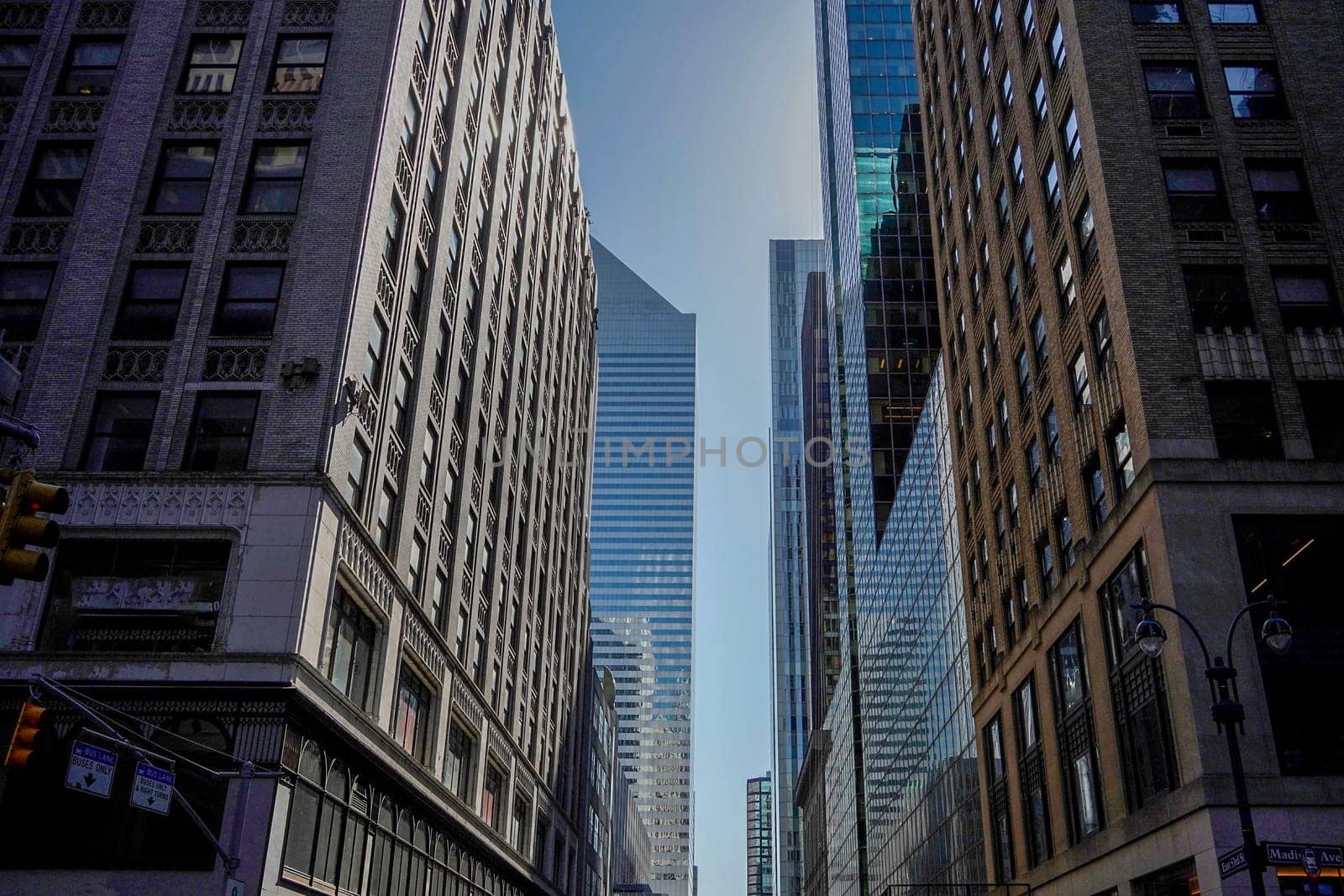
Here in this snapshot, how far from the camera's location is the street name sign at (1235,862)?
18.4 metres

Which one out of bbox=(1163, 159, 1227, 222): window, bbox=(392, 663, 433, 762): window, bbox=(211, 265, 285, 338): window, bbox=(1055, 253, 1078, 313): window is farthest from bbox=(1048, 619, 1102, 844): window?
bbox=(211, 265, 285, 338): window

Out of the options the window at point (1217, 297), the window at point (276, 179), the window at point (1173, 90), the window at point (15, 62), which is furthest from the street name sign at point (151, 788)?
the window at point (1173, 90)

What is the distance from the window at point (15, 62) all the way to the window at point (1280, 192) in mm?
37598

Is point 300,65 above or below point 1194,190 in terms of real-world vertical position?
above

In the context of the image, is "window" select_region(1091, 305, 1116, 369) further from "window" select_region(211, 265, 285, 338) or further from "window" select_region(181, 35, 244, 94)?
"window" select_region(181, 35, 244, 94)

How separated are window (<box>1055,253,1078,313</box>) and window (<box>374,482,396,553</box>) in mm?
22448

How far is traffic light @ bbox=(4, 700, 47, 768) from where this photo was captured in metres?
13.5

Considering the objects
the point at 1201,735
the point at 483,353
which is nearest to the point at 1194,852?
the point at 1201,735

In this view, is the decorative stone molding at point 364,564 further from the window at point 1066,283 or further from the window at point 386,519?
the window at point 1066,283

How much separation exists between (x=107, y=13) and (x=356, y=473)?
1759 centimetres

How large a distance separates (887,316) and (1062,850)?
65.2 meters

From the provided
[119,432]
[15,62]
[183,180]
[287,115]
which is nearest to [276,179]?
[287,115]

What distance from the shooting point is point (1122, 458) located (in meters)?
31.3

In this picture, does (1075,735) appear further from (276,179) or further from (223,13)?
(223,13)
